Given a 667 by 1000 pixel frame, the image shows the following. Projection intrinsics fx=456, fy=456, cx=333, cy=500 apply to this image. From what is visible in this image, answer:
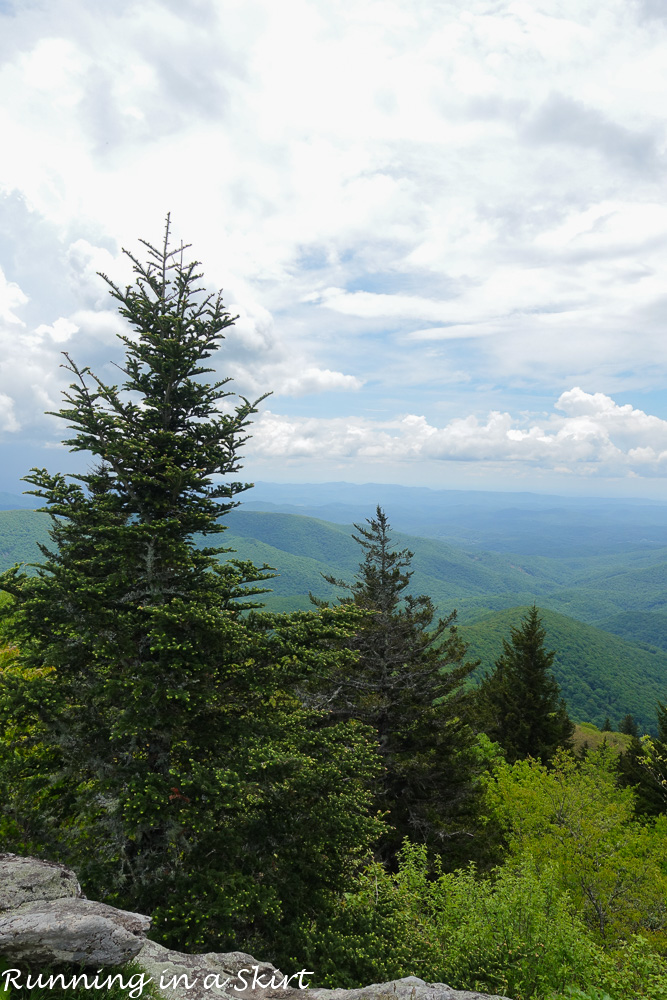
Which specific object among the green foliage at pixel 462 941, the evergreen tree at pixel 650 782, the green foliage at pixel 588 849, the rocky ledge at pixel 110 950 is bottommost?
the evergreen tree at pixel 650 782

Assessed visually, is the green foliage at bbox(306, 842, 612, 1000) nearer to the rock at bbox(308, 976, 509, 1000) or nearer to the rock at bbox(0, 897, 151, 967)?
the rock at bbox(308, 976, 509, 1000)

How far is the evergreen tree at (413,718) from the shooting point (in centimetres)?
1828

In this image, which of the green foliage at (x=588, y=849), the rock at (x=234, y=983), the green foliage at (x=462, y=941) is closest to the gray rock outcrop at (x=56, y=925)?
the rock at (x=234, y=983)

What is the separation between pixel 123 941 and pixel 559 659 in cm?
21599

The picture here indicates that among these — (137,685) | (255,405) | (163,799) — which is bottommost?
(163,799)

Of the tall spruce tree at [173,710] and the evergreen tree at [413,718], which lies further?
the evergreen tree at [413,718]

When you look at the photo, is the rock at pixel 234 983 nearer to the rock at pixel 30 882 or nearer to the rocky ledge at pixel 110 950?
the rocky ledge at pixel 110 950

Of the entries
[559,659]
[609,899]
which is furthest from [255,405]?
[559,659]

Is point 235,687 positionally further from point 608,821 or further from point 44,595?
point 608,821

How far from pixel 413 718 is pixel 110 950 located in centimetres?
1514

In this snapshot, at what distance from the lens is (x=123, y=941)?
6.22m

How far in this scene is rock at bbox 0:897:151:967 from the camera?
5648 millimetres

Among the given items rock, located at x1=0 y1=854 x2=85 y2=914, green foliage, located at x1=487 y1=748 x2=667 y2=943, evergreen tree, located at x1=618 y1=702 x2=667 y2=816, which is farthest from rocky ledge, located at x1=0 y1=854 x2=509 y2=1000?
evergreen tree, located at x1=618 y1=702 x2=667 y2=816

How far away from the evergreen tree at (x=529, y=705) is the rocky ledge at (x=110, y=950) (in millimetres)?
30394
